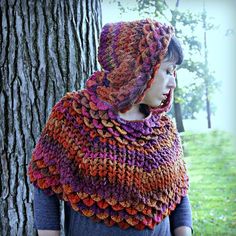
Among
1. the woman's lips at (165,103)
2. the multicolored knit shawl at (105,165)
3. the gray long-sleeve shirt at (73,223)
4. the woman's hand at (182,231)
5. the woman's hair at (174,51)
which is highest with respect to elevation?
the woman's hair at (174,51)

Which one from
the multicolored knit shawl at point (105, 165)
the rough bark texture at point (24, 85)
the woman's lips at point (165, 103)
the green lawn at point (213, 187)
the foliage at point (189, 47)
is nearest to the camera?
the multicolored knit shawl at point (105, 165)

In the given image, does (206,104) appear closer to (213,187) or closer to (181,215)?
(213,187)

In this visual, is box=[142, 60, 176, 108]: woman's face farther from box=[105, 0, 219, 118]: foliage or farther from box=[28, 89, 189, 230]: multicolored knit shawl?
box=[105, 0, 219, 118]: foliage

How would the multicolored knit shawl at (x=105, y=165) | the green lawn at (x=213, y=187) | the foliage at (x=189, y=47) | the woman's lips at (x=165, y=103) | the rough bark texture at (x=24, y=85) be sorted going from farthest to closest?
the green lawn at (x=213, y=187) < the foliage at (x=189, y=47) < the rough bark texture at (x=24, y=85) < the woman's lips at (x=165, y=103) < the multicolored knit shawl at (x=105, y=165)

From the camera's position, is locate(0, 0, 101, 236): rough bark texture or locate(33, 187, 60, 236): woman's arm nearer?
locate(33, 187, 60, 236): woman's arm

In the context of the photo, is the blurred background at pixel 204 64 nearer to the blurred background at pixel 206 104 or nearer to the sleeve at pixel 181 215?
the blurred background at pixel 206 104

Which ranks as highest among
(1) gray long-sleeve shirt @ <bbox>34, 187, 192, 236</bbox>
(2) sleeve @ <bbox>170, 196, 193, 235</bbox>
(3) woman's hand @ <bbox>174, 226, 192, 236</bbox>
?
(1) gray long-sleeve shirt @ <bbox>34, 187, 192, 236</bbox>

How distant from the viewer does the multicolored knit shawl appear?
1.26 meters

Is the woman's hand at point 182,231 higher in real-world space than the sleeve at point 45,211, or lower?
lower

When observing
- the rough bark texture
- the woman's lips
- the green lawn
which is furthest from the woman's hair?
the green lawn

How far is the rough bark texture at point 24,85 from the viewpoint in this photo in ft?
5.72

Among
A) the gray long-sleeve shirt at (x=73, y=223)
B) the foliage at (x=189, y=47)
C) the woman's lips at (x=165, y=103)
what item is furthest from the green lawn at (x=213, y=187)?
the gray long-sleeve shirt at (x=73, y=223)

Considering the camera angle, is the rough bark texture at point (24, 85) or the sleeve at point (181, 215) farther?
the rough bark texture at point (24, 85)

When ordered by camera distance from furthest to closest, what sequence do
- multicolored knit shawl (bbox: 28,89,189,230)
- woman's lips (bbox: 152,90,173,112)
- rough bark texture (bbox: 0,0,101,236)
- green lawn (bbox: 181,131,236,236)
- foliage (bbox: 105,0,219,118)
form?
green lawn (bbox: 181,131,236,236) → foliage (bbox: 105,0,219,118) → rough bark texture (bbox: 0,0,101,236) → woman's lips (bbox: 152,90,173,112) → multicolored knit shawl (bbox: 28,89,189,230)
